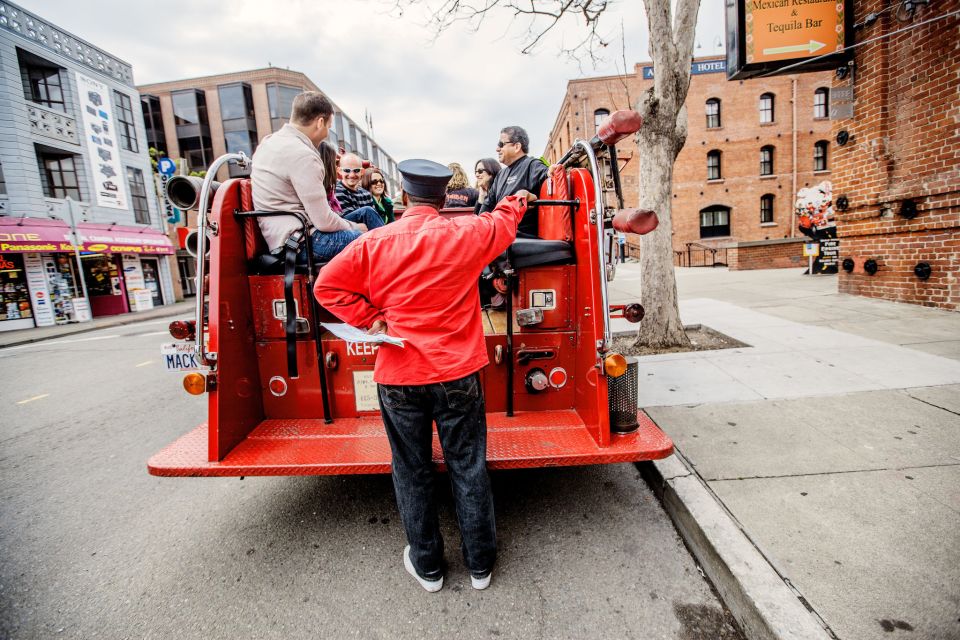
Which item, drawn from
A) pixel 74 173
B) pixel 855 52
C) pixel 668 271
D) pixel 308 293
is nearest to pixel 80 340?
pixel 74 173

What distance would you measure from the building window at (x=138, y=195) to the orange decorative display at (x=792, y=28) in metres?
22.9

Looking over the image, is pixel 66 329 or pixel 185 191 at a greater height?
pixel 185 191

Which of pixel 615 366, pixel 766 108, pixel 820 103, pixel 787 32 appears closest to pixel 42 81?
pixel 787 32

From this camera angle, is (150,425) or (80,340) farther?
(80,340)

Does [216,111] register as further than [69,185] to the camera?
Yes

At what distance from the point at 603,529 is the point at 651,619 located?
65 centimetres

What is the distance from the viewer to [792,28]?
737 centimetres

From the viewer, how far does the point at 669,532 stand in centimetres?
257

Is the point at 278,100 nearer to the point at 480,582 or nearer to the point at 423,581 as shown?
the point at 423,581

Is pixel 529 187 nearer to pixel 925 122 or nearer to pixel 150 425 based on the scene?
pixel 150 425

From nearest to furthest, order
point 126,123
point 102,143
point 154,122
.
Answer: point 102,143, point 126,123, point 154,122

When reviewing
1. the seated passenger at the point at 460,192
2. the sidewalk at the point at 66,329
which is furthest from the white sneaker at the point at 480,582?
the sidewalk at the point at 66,329

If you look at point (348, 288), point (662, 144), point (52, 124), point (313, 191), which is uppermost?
point (52, 124)

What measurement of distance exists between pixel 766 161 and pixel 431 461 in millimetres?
30836
